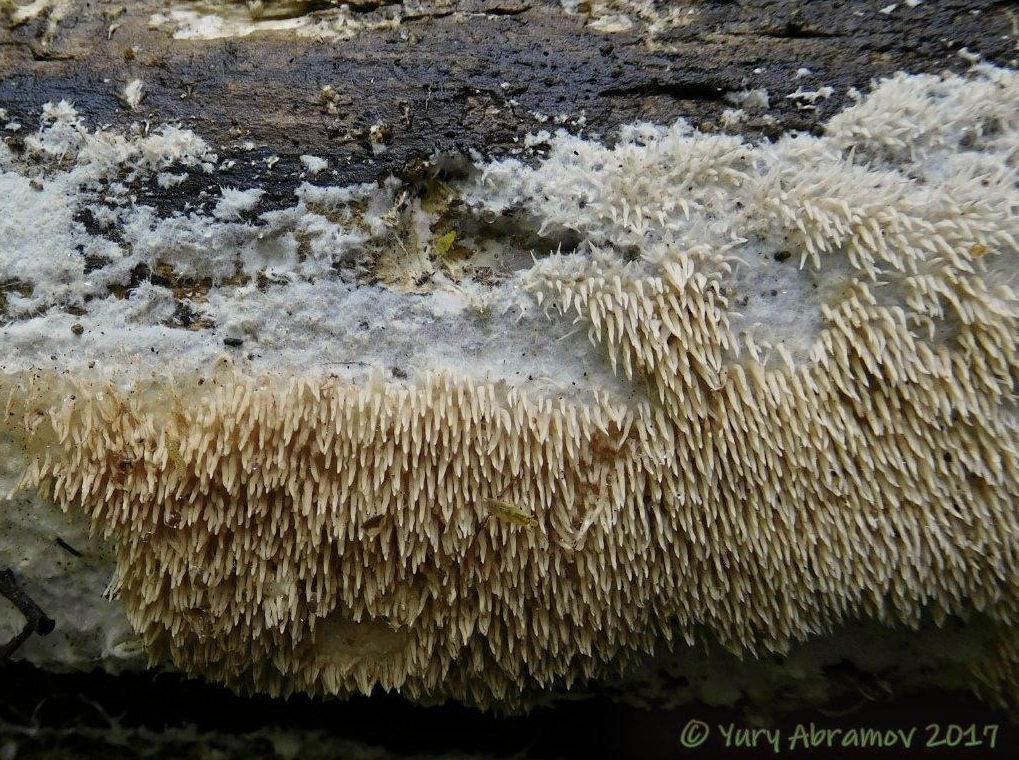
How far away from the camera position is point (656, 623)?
2182 mm

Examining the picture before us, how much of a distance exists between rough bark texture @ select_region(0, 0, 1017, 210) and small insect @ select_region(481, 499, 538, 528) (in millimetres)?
988

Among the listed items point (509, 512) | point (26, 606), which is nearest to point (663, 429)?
point (509, 512)

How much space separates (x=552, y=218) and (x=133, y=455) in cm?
131

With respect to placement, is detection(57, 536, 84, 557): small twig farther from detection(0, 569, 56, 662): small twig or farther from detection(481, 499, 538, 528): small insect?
detection(481, 499, 538, 528): small insect

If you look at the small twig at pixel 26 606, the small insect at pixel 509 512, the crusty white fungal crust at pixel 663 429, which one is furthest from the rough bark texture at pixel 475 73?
the small twig at pixel 26 606

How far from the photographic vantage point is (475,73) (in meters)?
2.03

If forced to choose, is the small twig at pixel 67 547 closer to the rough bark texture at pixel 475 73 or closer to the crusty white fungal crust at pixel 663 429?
the crusty white fungal crust at pixel 663 429

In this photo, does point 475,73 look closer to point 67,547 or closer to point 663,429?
point 663,429

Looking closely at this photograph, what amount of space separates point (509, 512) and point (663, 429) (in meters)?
0.47

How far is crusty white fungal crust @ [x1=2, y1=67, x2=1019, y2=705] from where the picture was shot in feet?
5.80

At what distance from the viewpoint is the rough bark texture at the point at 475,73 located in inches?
78.2

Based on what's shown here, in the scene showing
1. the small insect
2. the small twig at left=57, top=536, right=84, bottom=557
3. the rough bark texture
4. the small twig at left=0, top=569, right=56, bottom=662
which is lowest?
the small twig at left=0, top=569, right=56, bottom=662

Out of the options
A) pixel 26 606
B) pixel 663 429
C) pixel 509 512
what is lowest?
pixel 26 606

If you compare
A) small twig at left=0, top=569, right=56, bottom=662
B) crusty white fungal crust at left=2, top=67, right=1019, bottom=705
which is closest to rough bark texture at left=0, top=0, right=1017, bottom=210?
crusty white fungal crust at left=2, top=67, right=1019, bottom=705
